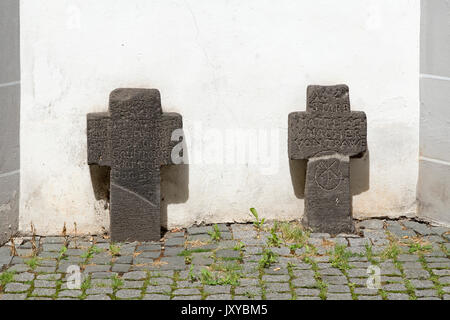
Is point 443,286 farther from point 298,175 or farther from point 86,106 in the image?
point 86,106

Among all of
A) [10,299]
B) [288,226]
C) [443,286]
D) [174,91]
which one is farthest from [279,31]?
[10,299]

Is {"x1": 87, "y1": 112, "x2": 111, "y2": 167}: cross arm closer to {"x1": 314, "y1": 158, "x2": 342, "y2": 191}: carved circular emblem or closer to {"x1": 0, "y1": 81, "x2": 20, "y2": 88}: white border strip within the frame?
{"x1": 0, "y1": 81, "x2": 20, "y2": 88}: white border strip

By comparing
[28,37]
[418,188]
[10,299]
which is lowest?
[10,299]

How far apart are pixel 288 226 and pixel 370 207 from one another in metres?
0.88

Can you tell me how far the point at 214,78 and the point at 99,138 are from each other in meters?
1.14

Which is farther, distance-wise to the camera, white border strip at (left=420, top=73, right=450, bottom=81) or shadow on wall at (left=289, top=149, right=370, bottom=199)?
shadow on wall at (left=289, top=149, right=370, bottom=199)

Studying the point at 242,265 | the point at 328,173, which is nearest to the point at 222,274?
the point at 242,265

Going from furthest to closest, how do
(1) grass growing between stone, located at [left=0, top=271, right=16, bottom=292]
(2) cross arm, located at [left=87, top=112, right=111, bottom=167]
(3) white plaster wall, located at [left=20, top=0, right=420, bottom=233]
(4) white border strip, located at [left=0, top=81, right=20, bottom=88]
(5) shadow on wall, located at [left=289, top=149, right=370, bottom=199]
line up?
(5) shadow on wall, located at [left=289, top=149, right=370, bottom=199] < (3) white plaster wall, located at [left=20, top=0, right=420, bottom=233] < (2) cross arm, located at [left=87, top=112, right=111, bottom=167] < (4) white border strip, located at [left=0, top=81, right=20, bottom=88] < (1) grass growing between stone, located at [left=0, top=271, right=16, bottom=292]

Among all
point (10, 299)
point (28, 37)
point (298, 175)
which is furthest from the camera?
point (298, 175)

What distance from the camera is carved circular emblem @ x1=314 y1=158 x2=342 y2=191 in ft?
25.3

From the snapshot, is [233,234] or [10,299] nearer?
[10,299]

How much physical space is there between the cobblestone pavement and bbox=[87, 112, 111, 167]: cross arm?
74cm

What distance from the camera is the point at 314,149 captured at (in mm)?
7695

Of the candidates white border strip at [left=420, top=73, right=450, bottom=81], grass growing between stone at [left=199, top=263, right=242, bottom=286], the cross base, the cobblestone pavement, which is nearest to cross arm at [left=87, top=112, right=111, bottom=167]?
the cobblestone pavement
